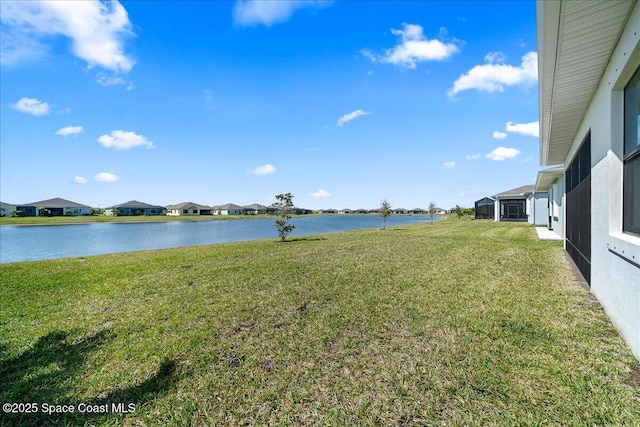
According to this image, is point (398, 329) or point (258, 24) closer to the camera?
point (398, 329)

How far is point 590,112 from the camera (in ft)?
17.7

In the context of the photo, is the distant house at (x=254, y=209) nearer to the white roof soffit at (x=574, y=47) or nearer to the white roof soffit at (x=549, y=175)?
the white roof soffit at (x=549, y=175)

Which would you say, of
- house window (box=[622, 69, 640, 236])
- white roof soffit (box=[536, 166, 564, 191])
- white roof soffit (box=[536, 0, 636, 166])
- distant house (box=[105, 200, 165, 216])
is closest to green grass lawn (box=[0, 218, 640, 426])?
house window (box=[622, 69, 640, 236])

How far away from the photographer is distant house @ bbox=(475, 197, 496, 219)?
119 feet

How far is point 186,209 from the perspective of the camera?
268 ft

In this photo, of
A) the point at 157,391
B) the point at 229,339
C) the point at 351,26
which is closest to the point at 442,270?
the point at 229,339

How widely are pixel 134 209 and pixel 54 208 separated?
51.0 feet

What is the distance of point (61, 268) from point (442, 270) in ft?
38.5

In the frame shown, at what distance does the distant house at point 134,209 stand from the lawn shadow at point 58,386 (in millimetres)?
82095

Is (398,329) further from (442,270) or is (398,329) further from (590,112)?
(590,112)

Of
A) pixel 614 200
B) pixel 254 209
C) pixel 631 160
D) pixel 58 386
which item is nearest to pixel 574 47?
pixel 631 160

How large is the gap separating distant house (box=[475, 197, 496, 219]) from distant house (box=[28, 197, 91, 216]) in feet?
274

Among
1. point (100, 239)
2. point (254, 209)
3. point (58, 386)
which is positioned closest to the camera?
point (58, 386)

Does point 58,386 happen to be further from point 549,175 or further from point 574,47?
point 549,175
